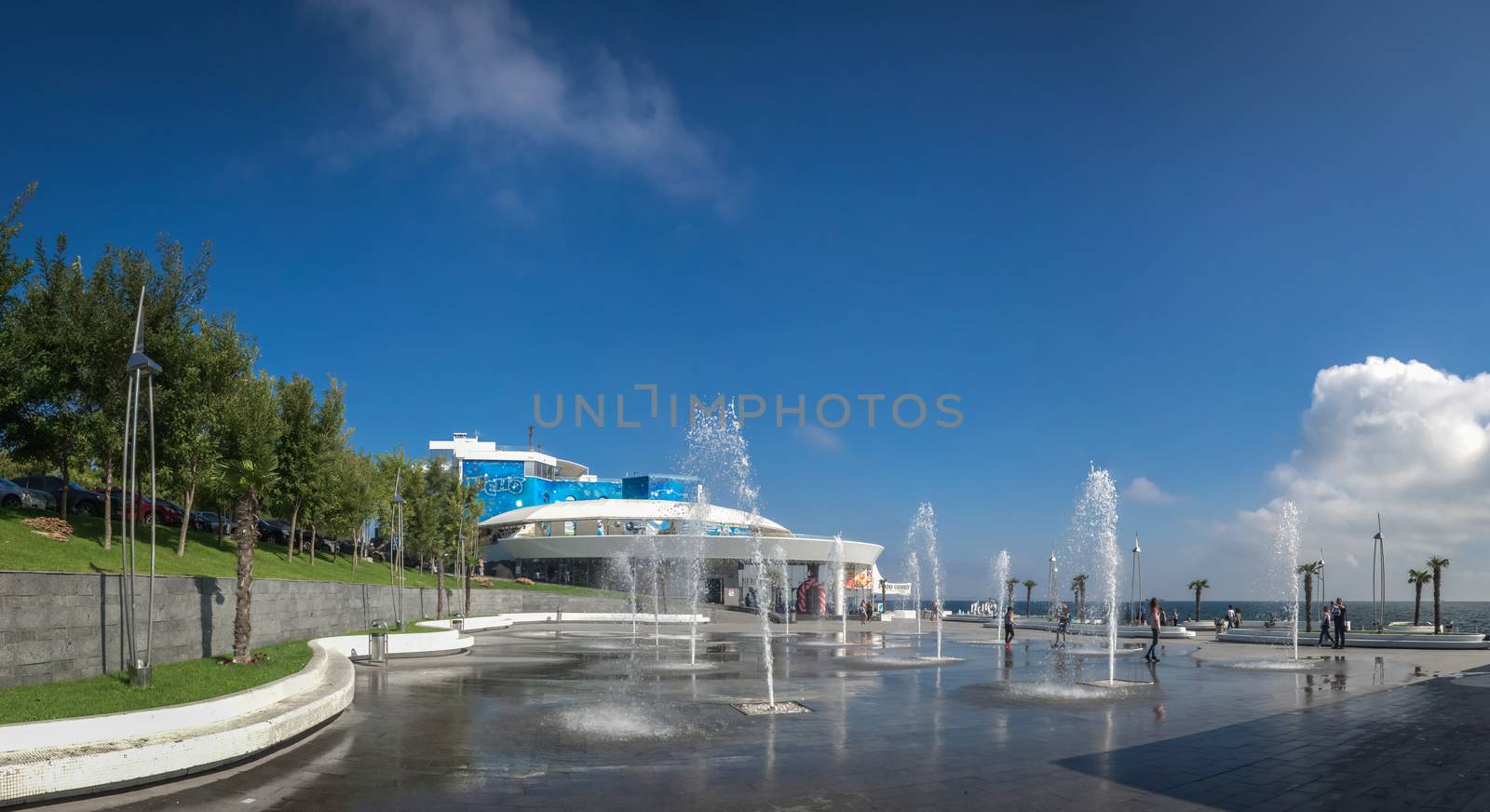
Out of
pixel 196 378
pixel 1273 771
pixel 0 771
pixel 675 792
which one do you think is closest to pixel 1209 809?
pixel 1273 771

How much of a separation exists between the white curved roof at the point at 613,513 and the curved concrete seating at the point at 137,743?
193 ft

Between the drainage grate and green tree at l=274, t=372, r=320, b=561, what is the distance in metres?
25.6

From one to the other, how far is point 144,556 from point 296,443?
14.3 metres

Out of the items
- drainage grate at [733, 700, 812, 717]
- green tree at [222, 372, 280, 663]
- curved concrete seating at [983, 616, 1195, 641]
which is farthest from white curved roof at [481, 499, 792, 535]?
drainage grate at [733, 700, 812, 717]

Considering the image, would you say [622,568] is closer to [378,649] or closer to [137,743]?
[378,649]

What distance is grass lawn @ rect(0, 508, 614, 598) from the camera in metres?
15.8

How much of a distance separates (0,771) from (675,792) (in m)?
6.21

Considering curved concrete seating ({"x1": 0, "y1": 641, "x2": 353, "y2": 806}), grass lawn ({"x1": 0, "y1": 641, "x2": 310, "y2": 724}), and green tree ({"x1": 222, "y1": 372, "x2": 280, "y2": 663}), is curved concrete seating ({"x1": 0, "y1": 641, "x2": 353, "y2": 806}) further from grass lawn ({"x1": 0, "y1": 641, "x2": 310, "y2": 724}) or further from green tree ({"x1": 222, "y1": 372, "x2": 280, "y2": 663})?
green tree ({"x1": 222, "y1": 372, "x2": 280, "y2": 663})

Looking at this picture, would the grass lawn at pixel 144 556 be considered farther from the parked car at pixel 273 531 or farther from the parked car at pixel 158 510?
the parked car at pixel 273 531

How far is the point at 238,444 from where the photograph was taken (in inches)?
704

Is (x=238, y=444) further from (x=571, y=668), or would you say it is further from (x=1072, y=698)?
(x=1072, y=698)

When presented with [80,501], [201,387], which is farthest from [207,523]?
[201,387]

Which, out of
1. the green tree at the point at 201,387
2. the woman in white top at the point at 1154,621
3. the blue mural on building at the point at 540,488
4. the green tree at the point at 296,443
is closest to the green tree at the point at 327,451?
the green tree at the point at 296,443

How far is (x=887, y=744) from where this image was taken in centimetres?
1177
